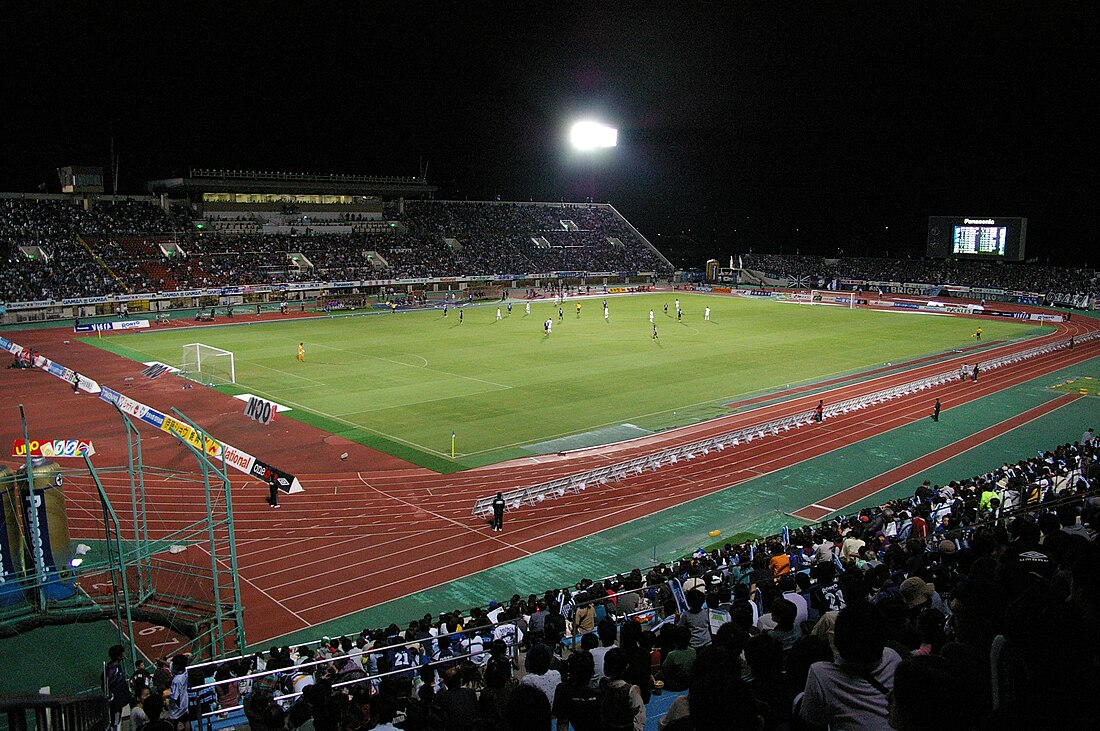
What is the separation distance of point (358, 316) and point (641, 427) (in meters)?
42.3

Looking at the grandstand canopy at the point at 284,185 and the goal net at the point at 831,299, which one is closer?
the grandstand canopy at the point at 284,185

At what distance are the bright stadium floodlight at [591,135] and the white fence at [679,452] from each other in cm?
→ 6174

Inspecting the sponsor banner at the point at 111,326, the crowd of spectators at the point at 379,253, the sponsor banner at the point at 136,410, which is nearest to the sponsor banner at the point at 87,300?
the crowd of spectators at the point at 379,253

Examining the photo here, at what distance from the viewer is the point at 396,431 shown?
2997 centimetres

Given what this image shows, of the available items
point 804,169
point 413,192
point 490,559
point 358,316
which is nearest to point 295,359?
point 358,316

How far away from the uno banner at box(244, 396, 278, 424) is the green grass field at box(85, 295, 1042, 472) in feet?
5.64

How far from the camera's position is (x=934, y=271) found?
96062 mm

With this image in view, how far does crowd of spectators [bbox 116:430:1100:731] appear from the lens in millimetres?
3896

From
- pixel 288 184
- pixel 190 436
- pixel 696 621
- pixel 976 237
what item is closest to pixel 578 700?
pixel 696 621

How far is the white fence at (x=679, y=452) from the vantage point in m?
22.2

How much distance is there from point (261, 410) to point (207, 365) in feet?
40.7

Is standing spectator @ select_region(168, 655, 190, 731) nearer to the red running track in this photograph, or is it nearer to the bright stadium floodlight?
the red running track

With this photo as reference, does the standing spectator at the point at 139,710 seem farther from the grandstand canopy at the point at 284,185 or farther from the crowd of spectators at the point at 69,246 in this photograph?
the grandstand canopy at the point at 284,185

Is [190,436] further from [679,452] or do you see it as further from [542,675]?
[679,452]
